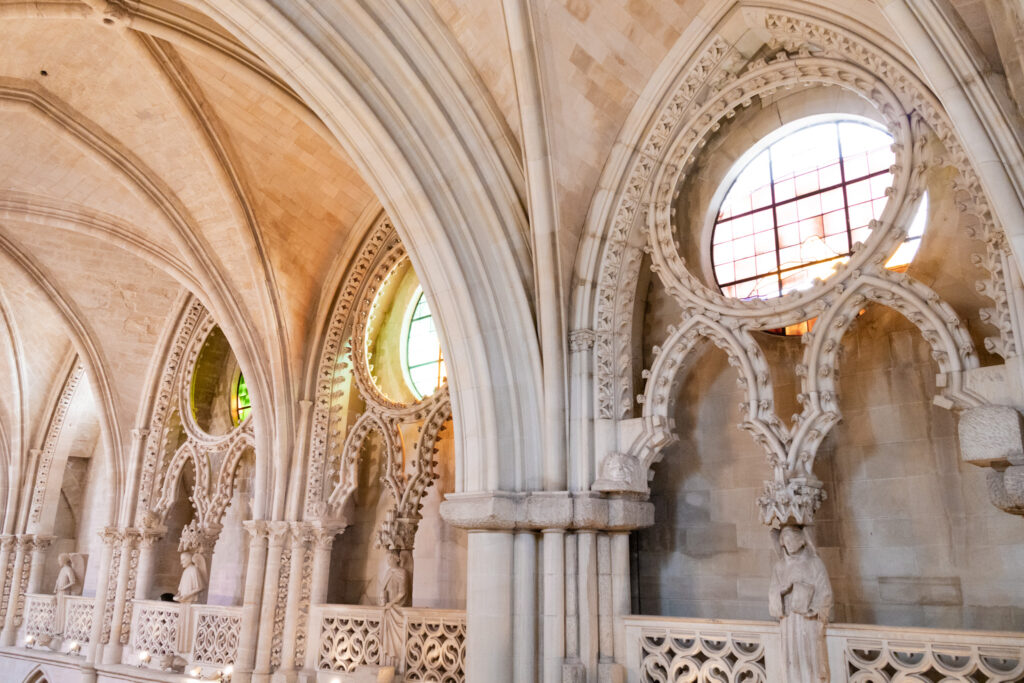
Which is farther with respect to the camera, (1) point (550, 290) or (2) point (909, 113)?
(1) point (550, 290)

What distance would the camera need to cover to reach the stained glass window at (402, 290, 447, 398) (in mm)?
10742

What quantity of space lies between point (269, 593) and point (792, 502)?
260 inches

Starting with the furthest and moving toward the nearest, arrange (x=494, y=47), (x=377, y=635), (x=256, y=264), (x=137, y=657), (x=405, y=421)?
1. (x=137, y=657)
2. (x=256, y=264)
3. (x=405, y=421)
4. (x=377, y=635)
5. (x=494, y=47)

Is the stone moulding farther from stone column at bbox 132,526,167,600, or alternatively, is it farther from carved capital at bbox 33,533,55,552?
carved capital at bbox 33,533,55,552

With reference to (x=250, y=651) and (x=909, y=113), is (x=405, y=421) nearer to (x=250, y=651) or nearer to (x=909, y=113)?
(x=250, y=651)

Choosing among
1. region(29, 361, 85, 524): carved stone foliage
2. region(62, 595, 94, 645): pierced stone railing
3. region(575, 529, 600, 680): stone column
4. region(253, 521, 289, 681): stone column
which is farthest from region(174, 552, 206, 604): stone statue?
region(575, 529, 600, 680): stone column

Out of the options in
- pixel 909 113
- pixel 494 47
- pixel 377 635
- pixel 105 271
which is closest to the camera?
pixel 909 113

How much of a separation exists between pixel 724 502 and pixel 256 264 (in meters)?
6.19

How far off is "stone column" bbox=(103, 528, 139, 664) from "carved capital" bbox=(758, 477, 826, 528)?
1007cm

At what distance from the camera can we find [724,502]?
24.8 ft

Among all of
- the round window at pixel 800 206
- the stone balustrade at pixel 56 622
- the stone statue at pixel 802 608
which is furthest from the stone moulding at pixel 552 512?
the stone balustrade at pixel 56 622

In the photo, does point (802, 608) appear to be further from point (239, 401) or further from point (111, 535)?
point (111, 535)

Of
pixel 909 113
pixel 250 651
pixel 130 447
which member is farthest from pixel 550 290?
pixel 130 447

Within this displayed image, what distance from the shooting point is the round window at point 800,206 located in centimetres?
735
